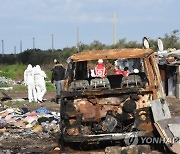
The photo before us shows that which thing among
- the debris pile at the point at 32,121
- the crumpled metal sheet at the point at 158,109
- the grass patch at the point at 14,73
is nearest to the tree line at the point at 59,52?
the grass patch at the point at 14,73

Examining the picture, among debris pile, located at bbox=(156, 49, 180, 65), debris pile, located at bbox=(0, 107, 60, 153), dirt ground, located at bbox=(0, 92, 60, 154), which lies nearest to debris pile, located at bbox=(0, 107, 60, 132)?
debris pile, located at bbox=(0, 107, 60, 153)

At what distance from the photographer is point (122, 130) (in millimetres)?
10117

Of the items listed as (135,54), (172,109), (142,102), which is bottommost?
(172,109)

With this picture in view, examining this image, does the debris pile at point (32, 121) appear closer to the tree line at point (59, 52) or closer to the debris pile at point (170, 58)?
the debris pile at point (170, 58)

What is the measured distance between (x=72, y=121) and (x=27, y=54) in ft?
186

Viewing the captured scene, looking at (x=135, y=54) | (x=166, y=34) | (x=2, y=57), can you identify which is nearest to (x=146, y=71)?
(x=135, y=54)

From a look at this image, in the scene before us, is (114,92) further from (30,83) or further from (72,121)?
(30,83)

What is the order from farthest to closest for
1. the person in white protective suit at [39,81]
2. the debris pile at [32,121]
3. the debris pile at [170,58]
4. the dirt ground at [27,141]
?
the person in white protective suit at [39,81] < the debris pile at [170,58] < the debris pile at [32,121] < the dirt ground at [27,141]

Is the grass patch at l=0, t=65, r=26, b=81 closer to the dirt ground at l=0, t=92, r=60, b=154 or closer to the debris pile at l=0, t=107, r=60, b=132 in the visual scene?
the debris pile at l=0, t=107, r=60, b=132

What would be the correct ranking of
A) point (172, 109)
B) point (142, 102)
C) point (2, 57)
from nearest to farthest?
point (142, 102)
point (172, 109)
point (2, 57)

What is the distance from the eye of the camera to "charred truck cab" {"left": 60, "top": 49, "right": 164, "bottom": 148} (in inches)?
392

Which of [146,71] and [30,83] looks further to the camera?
[30,83]

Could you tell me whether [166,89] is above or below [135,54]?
below

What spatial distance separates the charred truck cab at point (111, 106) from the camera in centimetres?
995
